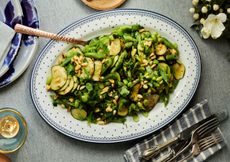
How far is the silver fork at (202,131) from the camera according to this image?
1.56m

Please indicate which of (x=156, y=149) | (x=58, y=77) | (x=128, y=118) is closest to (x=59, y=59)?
(x=58, y=77)

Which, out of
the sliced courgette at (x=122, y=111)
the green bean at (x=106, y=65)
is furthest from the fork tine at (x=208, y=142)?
the green bean at (x=106, y=65)

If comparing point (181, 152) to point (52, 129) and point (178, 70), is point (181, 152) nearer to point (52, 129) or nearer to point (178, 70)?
point (178, 70)

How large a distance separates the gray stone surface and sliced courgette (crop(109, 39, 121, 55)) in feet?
0.53

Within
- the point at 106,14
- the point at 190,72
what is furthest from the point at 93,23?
the point at 190,72

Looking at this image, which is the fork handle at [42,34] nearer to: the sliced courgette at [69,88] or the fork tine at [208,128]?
the sliced courgette at [69,88]

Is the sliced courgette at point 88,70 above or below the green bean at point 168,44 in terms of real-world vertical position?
below

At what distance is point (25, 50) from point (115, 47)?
323mm

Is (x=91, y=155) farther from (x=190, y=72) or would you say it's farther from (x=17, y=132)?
(x=190, y=72)

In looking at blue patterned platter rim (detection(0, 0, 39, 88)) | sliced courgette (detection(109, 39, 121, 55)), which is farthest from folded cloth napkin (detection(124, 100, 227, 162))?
blue patterned platter rim (detection(0, 0, 39, 88))

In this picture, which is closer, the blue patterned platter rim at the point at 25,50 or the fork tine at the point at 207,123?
the fork tine at the point at 207,123

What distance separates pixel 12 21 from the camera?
5.60ft

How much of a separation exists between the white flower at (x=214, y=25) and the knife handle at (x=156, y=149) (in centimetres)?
33

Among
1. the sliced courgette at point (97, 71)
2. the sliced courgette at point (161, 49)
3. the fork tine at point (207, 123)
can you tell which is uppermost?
the sliced courgette at point (161, 49)
